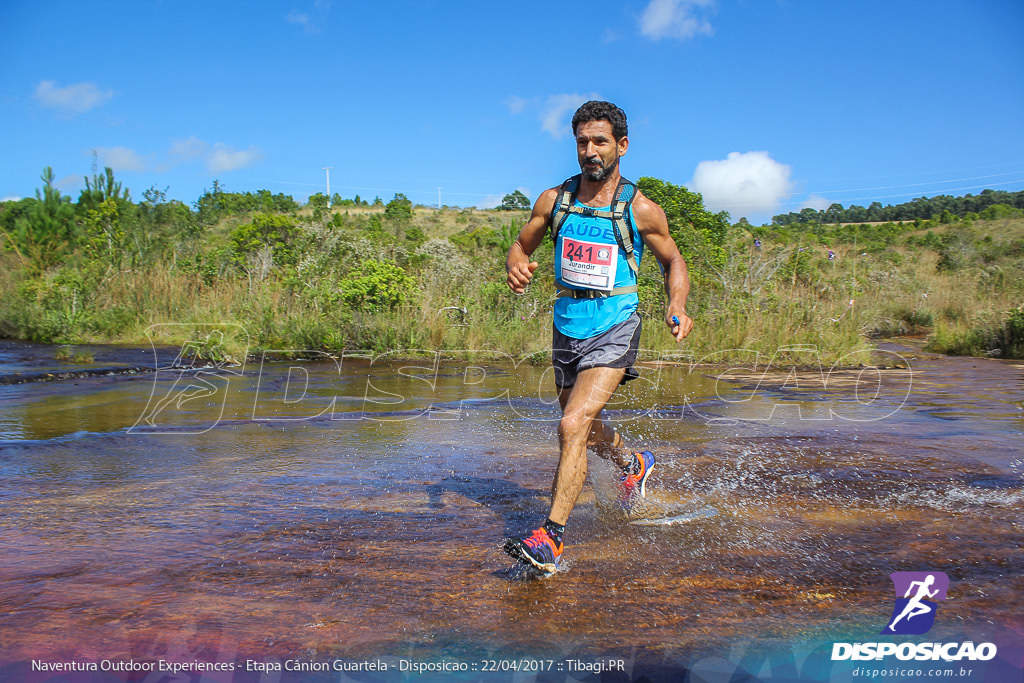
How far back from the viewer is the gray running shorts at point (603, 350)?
3.53 m

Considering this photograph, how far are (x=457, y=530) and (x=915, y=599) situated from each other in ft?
6.47

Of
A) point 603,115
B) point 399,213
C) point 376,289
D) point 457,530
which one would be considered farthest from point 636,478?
point 399,213

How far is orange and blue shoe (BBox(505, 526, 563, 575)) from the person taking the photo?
293 centimetres

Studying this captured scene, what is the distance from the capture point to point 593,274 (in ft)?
11.8

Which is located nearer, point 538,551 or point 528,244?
point 538,551

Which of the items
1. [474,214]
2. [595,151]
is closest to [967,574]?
[595,151]

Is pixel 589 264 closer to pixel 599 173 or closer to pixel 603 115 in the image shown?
pixel 599 173

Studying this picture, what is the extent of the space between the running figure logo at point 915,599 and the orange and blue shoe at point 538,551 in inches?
47.9

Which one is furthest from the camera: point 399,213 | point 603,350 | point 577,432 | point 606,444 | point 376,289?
point 399,213

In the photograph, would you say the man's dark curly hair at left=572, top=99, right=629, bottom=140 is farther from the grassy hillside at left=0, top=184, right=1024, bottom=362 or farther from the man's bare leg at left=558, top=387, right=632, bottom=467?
the grassy hillside at left=0, top=184, right=1024, bottom=362

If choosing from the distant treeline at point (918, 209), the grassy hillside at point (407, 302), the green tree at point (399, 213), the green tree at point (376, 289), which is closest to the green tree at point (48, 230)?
the grassy hillside at point (407, 302)

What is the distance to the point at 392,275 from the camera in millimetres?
12375

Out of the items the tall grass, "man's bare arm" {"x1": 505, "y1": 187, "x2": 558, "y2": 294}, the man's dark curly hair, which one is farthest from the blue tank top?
the tall grass

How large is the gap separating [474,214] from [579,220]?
66.7m
